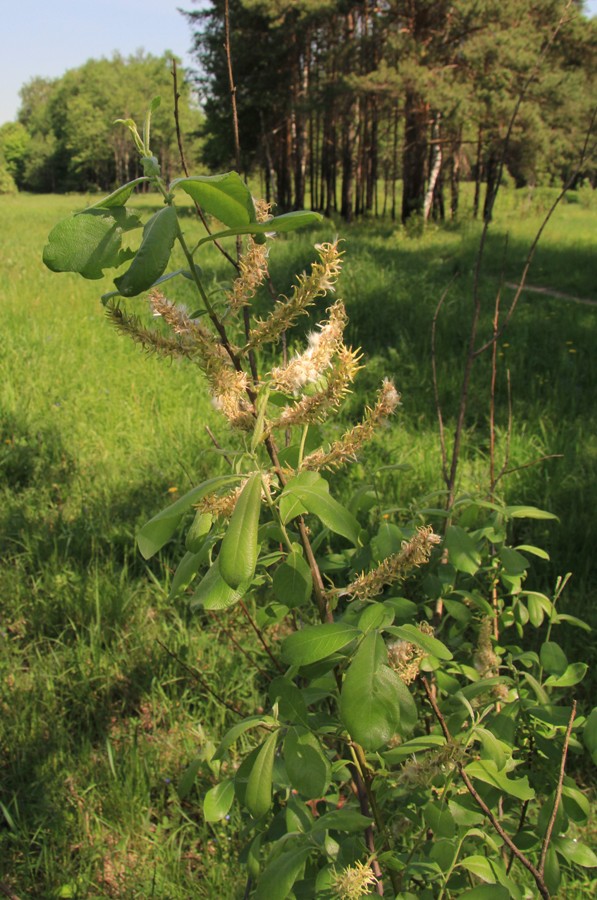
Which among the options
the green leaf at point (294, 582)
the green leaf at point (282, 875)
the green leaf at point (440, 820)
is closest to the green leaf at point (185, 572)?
the green leaf at point (294, 582)

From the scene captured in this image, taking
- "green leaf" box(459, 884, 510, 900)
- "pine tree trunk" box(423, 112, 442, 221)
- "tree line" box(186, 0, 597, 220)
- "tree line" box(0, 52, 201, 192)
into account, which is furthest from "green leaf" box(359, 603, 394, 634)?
"tree line" box(0, 52, 201, 192)

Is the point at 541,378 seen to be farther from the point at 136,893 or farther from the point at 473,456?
the point at 136,893

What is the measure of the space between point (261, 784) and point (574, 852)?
0.62m

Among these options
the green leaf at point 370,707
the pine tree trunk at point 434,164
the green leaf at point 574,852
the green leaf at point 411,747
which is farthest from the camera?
the pine tree trunk at point 434,164

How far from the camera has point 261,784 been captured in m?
0.92

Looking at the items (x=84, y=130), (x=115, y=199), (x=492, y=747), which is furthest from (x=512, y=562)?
(x=84, y=130)

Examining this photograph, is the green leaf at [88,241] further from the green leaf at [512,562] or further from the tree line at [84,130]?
the tree line at [84,130]

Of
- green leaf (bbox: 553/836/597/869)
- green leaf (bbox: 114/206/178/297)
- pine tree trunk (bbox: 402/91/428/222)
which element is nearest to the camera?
green leaf (bbox: 114/206/178/297)

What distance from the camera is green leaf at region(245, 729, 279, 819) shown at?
0.92 meters

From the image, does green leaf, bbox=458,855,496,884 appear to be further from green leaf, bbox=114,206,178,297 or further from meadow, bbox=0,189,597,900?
green leaf, bbox=114,206,178,297

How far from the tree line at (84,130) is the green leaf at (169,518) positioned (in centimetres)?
6998

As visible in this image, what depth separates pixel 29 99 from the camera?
4658 inches

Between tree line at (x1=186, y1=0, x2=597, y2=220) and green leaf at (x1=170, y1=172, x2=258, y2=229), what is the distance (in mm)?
12407

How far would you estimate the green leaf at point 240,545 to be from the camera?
0.77 m
